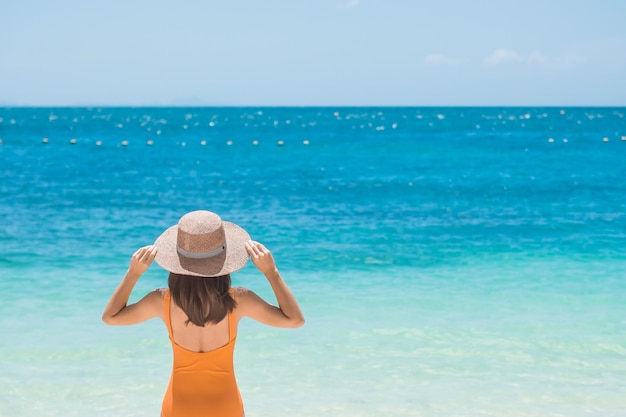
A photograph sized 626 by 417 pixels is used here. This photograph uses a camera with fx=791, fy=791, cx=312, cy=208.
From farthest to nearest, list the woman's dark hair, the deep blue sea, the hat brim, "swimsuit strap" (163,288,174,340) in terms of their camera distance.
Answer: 1. the deep blue sea
2. "swimsuit strap" (163,288,174,340)
3. the woman's dark hair
4. the hat brim

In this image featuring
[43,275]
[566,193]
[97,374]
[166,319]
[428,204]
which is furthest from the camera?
[566,193]

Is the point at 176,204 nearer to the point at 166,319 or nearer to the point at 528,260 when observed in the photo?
the point at 528,260

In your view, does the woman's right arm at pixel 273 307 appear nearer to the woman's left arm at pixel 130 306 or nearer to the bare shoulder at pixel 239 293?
the bare shoulder at pixel 239 293

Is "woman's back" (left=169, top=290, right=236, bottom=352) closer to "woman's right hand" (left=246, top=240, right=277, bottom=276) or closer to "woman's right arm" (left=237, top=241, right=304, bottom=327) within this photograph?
"woman's right arm" (left=237, top=241, right=304, bottom=327)

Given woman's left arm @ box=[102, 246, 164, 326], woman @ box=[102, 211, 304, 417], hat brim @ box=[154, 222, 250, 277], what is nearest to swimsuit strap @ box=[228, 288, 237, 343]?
woman @ box=[102, 211, 304, 417]

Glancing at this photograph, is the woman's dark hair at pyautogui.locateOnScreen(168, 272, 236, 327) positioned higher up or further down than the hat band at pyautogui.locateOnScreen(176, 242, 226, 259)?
further down

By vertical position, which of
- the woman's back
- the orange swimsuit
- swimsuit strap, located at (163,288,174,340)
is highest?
swimsuit strap, located at (163,288,174,340)

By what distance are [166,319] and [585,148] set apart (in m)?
51.8

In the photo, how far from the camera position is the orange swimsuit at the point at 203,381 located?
3.11m

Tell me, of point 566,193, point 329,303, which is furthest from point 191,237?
point 566,193

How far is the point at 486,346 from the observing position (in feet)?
26.0

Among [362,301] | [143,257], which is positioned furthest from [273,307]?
[362,301]

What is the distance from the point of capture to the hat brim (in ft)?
9.45

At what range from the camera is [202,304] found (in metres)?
3.00
